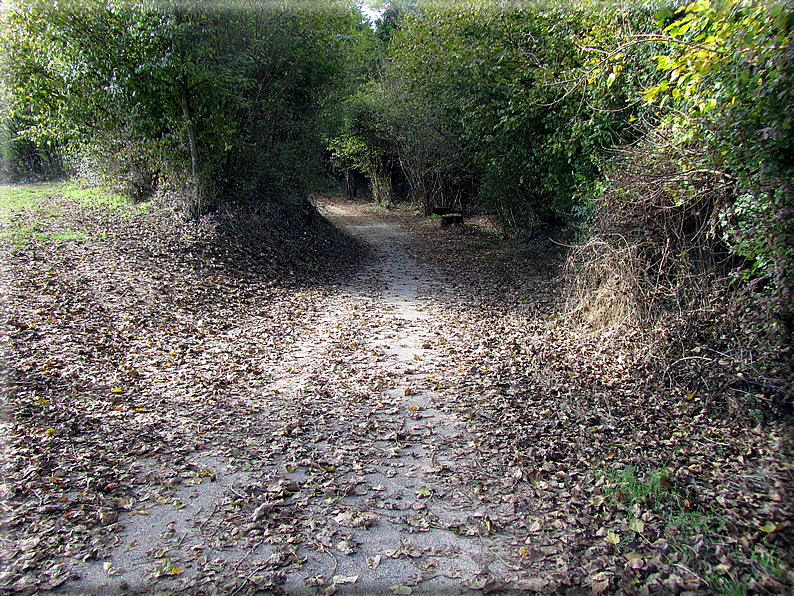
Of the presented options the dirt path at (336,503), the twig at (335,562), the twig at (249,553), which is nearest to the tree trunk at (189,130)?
the dirt path at (336,503)

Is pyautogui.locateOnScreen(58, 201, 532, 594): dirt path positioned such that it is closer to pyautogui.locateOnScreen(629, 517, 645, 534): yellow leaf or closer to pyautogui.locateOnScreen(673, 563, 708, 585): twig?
pyautogui.locateOnScreen(629, 517, 645, 534): yellow leaf

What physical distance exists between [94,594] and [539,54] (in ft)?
32.1

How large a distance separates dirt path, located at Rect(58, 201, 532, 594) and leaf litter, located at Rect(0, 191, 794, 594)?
0.06 ft

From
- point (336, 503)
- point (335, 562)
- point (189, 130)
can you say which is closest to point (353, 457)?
point (336, 503)

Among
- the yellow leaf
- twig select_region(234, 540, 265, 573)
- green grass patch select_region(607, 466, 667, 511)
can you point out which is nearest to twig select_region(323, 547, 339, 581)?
twig select_region(234, 540, 265, 573)

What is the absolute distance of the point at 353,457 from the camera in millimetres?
4059

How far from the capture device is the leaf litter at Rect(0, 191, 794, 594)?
287cm

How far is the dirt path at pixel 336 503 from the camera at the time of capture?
283 centimetres

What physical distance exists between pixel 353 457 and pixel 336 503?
604 millimetres

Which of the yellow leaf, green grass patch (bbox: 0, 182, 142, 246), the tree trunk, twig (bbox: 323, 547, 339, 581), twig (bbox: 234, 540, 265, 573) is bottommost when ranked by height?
twig (bbox: 323, 547, 339, 581)

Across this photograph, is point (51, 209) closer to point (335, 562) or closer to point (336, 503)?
point (336, 503)

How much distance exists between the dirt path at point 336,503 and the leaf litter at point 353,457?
0.06ft

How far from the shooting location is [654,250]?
18.4ft

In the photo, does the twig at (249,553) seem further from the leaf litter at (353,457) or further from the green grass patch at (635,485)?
the green grass patch at (635,485)
